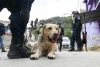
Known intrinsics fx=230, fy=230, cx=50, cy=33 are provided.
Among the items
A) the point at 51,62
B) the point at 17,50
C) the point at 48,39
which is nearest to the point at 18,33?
the point at 17,50

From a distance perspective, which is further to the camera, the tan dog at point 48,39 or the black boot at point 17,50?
the tan dog at point 48,39

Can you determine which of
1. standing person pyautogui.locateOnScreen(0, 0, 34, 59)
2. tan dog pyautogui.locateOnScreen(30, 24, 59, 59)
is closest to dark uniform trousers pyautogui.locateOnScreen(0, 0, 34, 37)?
standing person pyautogui.locateOnScreen(0, 0, 34, 59)

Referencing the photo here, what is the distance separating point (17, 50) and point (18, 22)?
510 millimetres

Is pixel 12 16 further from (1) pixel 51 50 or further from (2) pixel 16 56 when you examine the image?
(1) pixel 51 50

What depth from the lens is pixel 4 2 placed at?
415cm

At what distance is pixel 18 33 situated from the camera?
421 cm

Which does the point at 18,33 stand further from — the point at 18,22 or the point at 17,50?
the point at 17,50

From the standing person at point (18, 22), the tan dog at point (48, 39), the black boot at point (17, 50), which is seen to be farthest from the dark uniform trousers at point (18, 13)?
the tan dog at point (48, 39)

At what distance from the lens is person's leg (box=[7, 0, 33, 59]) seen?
4.09m

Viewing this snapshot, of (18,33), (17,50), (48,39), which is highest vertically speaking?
(18,33)

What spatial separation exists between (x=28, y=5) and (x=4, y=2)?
434mm

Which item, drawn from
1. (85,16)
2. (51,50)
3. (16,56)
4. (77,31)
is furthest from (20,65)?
(85,16)

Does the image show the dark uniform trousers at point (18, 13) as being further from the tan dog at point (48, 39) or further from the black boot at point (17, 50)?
the tan dog at point (48, 39)

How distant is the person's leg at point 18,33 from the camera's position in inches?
161
